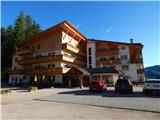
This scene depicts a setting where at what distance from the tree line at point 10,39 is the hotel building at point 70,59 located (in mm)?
4836

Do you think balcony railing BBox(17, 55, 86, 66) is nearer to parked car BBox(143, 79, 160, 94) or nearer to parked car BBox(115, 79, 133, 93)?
parked car BBox(115, 79, 133, 93)

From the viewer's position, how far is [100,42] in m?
46.3

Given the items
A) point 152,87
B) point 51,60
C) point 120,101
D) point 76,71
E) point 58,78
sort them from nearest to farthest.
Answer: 1. point 120,101
2. point 152,87
3. point 76,71
4. point 58,78
5. point 51,60

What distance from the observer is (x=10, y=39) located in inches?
Answer: 2030

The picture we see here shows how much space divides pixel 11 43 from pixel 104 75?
32.3 metres

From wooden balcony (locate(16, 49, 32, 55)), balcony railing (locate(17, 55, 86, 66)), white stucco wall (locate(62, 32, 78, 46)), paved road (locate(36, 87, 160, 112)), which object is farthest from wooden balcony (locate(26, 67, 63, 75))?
paved road (locate(36, 87, 160, 112))

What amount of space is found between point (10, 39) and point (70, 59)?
24.7 m

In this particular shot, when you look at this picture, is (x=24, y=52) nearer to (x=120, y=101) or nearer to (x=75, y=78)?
(x=75, y=78)

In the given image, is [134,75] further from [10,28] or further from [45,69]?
[10,28]

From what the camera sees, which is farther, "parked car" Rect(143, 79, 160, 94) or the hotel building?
the hotel building

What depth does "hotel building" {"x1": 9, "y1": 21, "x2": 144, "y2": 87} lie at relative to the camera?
3575cm

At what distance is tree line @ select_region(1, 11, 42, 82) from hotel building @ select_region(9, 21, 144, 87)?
4.84m

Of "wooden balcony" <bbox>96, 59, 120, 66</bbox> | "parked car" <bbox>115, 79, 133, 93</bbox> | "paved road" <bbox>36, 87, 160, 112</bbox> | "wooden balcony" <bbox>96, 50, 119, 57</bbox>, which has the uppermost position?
"wooden balcony" <bbox>96, 50, 119, 57</bbox>

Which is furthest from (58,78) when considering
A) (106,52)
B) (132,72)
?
(132,72)
